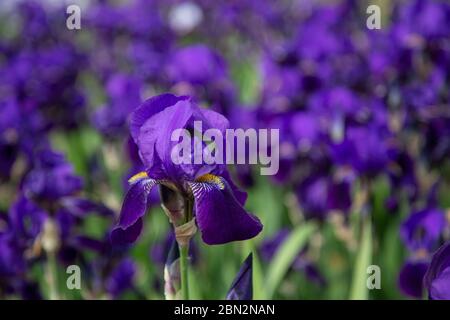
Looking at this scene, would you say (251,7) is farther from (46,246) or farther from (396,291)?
(46,246)

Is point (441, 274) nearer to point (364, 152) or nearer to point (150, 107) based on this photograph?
point (150, 107)

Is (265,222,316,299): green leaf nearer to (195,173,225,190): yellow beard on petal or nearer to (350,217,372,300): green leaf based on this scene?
(350,217,372,300): green leaf

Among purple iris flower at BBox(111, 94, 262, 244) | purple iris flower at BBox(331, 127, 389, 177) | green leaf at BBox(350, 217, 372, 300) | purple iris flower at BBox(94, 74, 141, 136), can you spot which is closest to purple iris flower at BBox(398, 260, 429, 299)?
green leaf at BBox(350, 217, 372, 300)

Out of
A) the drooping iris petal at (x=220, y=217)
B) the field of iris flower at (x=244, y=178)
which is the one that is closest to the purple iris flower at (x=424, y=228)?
the field of iris flower at (x=244, y=178)

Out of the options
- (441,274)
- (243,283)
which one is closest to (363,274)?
(243,283)

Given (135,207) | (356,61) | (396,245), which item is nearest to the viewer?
(135,207)

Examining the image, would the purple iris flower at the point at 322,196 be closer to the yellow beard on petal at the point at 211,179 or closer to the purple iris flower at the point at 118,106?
the purple iris flower at the point at 118,106
